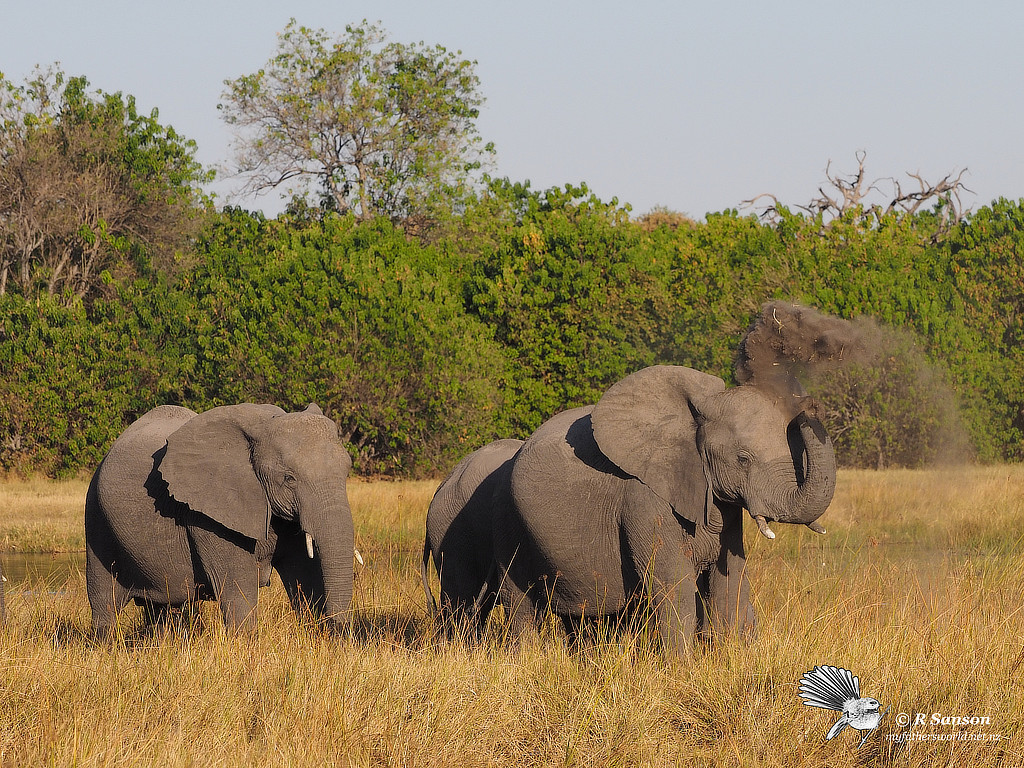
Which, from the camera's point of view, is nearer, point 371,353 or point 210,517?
point 210,517

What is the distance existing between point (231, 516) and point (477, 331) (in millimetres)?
20087

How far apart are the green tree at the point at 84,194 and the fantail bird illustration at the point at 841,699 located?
2723 cm

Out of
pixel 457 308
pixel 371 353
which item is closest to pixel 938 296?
pixel 457 308

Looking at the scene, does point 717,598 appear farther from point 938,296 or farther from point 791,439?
point 938,296

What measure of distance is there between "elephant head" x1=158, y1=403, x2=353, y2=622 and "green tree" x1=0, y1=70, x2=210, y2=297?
2334 cm

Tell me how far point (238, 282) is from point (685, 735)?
78.5ft

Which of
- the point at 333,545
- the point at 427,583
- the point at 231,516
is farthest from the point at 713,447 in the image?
the point at 231,516

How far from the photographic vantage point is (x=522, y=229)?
29.8 metres

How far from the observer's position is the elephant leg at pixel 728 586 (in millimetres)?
7289

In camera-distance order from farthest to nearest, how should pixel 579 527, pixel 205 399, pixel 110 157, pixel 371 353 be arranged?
pixel 110 157
pixel 205 399
pixel 371 353
pixel 579 527

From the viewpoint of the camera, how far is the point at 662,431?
23.8 ft

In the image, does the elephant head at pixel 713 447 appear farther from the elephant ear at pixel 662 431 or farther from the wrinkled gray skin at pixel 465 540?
the wrinkled gray skin at pixel 465 540

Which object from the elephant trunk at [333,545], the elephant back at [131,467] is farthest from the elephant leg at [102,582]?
the elephant trunk at [333,545]

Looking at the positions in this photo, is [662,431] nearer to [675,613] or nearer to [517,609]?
[675,613]
